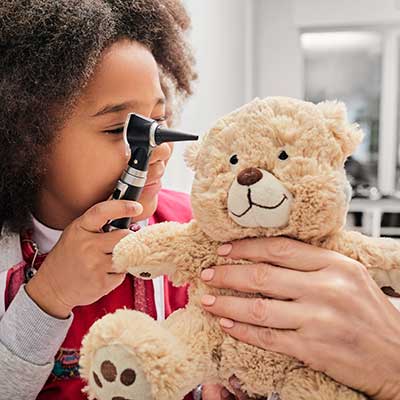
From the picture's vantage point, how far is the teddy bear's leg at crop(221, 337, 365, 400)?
0.48 metres

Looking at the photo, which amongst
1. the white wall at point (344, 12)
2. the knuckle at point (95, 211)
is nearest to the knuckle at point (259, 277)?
the knuckle at point (95, 211)

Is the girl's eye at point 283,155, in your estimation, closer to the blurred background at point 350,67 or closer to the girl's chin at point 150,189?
the girl's chin at point 150,189

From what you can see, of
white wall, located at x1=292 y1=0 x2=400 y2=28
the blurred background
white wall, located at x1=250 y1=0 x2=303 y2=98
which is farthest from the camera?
white wall, located at x1=250 y1=0 x2=303 y2=98

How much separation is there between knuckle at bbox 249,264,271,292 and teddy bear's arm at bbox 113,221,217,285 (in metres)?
0.04

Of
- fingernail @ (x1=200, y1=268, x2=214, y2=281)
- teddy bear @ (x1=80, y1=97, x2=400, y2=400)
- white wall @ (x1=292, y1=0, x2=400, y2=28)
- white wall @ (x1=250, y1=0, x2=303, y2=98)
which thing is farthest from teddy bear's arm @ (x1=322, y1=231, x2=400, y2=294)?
white wall @ (x1=292, y1=0, x2=400, y2=28)

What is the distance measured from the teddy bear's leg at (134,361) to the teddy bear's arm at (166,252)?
0.16 feet

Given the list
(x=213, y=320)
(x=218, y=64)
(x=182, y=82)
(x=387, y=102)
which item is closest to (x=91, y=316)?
(x=213, y=320)

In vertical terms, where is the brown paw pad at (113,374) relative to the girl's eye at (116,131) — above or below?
below

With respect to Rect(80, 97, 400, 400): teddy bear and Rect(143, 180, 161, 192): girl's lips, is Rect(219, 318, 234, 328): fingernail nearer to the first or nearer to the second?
A: Rect(80, 97, 400, 400): teddy bear

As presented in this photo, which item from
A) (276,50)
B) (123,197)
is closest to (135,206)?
(123,197)

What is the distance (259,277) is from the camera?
0.50 metres

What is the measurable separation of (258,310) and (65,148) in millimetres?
340

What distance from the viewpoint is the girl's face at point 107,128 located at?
658 mm

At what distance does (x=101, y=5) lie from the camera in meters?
0.68
